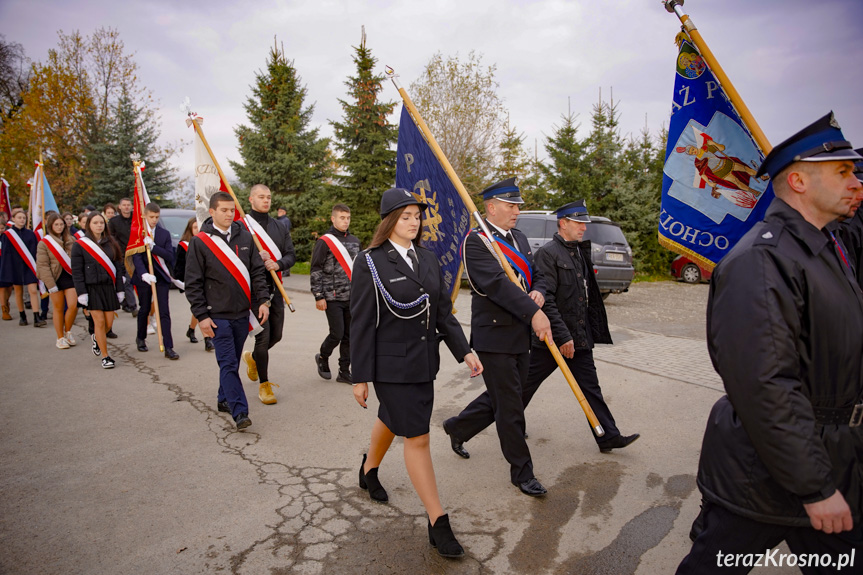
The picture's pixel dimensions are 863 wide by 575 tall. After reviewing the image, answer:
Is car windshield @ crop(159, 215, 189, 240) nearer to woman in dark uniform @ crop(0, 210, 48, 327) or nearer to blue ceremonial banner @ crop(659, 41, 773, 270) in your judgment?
woman in dark uniform @ crop(0, 210, 48, 327)

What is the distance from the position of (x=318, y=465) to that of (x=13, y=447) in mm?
2655

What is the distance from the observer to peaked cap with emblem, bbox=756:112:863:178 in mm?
1913

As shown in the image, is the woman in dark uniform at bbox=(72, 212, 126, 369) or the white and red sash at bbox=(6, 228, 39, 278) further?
the white and red sash at bbox=(6, 228, 39, 278)

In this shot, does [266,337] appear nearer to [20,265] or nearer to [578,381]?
[578,381]

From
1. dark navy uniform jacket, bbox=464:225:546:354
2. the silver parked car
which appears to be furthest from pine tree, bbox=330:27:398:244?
dark navy uniform jacket, bbox=464:225:546:354

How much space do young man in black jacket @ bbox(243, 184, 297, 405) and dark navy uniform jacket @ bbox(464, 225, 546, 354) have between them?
2.86m

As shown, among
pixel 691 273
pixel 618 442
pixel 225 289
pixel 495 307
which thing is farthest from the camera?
pixel 691 273

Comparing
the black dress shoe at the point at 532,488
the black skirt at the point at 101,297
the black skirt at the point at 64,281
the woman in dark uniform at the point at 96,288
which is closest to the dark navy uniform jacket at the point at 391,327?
the black dress shoe at the point at 532,488

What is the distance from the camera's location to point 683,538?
320 centimetres

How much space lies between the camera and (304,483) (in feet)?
13.0

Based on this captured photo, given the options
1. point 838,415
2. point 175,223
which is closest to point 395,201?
point 838,415

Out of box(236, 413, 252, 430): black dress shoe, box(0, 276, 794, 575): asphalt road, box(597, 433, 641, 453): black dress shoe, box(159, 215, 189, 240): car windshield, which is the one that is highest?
box(159, 215, 189, 240): car windshield

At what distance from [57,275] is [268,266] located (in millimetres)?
5121

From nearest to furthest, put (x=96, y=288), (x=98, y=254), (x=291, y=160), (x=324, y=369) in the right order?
(x=324, y=369) → (x=96, y=288) → (x=98, y=254) → (x=291, y=160)
